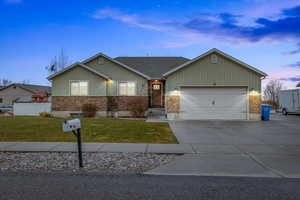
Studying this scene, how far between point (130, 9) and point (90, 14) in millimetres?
3458

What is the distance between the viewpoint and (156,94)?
21172 mm

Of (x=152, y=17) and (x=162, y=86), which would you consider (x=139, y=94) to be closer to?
(x=162, y=86)

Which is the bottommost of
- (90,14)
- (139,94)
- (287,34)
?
(139,94)

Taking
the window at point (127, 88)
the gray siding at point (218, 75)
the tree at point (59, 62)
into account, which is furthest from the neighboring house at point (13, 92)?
the gray siding at point (218, 75)

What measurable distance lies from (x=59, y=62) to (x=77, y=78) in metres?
24.6

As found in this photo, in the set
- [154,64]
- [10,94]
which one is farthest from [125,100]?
[10,94]

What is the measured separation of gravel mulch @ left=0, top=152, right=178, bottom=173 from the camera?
4891 mm

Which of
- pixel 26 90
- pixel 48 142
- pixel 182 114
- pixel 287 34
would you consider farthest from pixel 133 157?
pixel 26 90

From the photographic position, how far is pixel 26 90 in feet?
146

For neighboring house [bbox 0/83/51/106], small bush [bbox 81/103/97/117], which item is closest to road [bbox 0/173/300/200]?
small bush [bbox 81/103/97/117]

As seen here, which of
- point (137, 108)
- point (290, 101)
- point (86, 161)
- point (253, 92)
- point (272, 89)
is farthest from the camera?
point (272, 89)

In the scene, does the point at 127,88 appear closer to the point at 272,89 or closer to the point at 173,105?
the point at 173,105

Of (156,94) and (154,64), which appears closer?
(156,94)

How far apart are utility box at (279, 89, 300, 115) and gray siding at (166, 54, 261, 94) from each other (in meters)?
8.13
